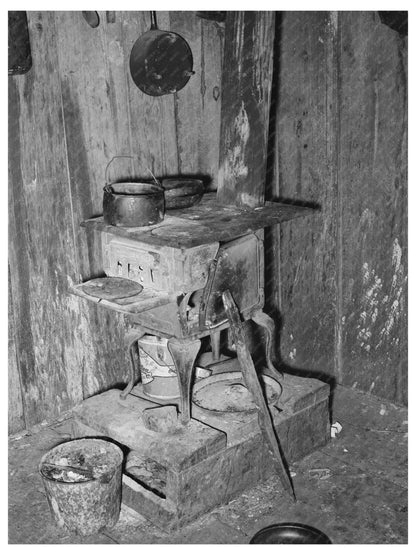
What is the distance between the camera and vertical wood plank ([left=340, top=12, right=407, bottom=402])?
13.1 ft

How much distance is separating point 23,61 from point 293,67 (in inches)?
68.2

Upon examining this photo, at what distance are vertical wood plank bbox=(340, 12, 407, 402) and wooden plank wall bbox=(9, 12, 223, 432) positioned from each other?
96 centimetres

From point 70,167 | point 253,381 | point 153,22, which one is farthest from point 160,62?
point 253,381

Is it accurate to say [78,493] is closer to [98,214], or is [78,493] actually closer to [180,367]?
[180,367]

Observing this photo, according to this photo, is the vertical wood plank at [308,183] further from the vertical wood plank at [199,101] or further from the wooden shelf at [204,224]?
the wooden shelf at [204,224]

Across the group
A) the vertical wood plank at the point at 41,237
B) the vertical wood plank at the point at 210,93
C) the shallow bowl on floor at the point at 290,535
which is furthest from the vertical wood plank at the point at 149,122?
the shallow bowl on floor at the point at 290,535

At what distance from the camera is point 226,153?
357cm

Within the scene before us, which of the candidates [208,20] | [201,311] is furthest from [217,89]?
[201,311]

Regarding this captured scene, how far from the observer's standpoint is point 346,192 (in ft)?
14.4

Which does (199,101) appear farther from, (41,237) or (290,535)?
(290,535)

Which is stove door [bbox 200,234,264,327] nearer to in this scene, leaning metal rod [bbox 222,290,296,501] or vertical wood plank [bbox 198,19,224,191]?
leaning metal rod [bbox 222,290,296,501]

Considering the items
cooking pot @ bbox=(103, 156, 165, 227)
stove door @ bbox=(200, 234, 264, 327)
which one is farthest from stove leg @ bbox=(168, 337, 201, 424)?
cooking pot @ bbox=(103, 156, 165, 227)

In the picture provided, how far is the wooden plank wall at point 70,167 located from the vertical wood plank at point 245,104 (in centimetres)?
77

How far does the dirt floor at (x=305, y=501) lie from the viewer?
322 centimetres
